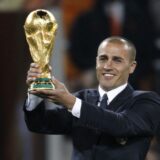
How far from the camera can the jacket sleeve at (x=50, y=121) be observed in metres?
3.80

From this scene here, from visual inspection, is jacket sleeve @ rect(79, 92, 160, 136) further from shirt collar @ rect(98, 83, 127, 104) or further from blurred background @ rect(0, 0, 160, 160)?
blurred background @ rect(0, 0, 160, 160)

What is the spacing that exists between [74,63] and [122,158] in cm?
237

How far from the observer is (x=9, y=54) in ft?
19.7

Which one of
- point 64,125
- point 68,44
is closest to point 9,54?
point 68,44

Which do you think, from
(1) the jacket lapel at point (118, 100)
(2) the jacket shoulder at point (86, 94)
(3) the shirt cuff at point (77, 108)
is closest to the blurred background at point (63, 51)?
(2) the jacket shoulder at point (86, 94)

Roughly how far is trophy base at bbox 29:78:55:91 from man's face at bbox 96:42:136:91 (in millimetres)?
409

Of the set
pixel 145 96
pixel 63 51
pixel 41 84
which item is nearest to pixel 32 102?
pixel 41 84

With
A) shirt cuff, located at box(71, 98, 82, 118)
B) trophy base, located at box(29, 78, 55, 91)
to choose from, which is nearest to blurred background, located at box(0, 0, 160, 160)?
shirt cuff, located at box(71, 98, 82, 118)

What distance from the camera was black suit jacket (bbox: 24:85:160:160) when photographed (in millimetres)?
3662

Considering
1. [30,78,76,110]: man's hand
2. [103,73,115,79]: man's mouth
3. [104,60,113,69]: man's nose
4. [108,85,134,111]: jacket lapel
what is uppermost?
[104,60,113,69]: man's nose

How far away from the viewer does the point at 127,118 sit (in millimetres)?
3738

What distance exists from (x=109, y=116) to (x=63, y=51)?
8.03ft

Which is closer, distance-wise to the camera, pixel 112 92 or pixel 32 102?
pixel 32 102

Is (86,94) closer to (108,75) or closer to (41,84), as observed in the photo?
(108,75)
